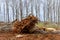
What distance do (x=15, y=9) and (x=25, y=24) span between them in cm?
306

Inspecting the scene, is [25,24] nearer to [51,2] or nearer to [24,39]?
[24,39]

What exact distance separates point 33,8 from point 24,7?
0.52 m

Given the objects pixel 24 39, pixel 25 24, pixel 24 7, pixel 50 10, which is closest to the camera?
pixel 24 39

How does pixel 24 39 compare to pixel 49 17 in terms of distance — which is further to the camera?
pixel 49 17

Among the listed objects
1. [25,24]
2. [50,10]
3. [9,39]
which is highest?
[50,10]

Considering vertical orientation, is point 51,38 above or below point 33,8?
below

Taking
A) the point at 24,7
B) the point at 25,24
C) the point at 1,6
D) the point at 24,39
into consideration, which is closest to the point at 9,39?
the point at 24,39

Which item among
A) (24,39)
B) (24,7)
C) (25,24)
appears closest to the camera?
(24,39)

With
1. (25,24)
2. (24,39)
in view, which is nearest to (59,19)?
(25,24)

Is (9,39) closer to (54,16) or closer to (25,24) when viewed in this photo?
(25,24)

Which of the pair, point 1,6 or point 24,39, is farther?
point 1,6

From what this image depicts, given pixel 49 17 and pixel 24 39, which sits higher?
pixel 49 17

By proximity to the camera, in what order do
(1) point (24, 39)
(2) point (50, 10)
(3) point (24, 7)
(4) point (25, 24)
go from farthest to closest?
→ (2) point (50, 10) → (3) point (24, 7) → (4) point (25, 24) → (1) point (24, 39)

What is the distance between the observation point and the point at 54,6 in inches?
284
